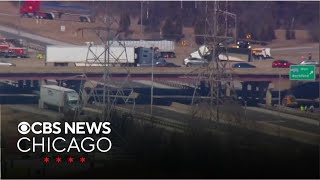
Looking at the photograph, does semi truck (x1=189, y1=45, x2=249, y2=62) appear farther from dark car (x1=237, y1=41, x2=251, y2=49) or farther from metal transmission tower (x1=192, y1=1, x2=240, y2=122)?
dark car (x1=237, y1=41, x2=251, y2=49)

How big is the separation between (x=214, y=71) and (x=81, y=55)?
2.12 meters

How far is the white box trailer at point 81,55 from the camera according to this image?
10375 millimetres

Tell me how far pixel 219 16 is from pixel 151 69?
194cm

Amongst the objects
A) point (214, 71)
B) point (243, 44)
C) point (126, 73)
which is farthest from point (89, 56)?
point (243, 44)

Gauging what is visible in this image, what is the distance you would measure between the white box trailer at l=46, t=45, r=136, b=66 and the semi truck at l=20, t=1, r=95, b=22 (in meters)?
1.34

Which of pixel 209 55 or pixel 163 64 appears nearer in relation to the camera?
pixel 209 55

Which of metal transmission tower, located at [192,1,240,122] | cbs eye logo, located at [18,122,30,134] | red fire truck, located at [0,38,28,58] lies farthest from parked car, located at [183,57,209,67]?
cbs eye logo, located at [18,122,30,134]

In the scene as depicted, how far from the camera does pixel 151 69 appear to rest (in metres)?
11.5

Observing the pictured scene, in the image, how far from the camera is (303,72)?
31.6 feet

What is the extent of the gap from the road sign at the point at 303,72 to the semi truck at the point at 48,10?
4.13 metres

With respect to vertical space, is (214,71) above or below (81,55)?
below

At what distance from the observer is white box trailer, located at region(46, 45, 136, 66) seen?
10.4 meters

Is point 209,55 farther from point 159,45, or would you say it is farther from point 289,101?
point 159,45

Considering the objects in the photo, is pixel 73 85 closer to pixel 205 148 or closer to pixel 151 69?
pixel 151 69
